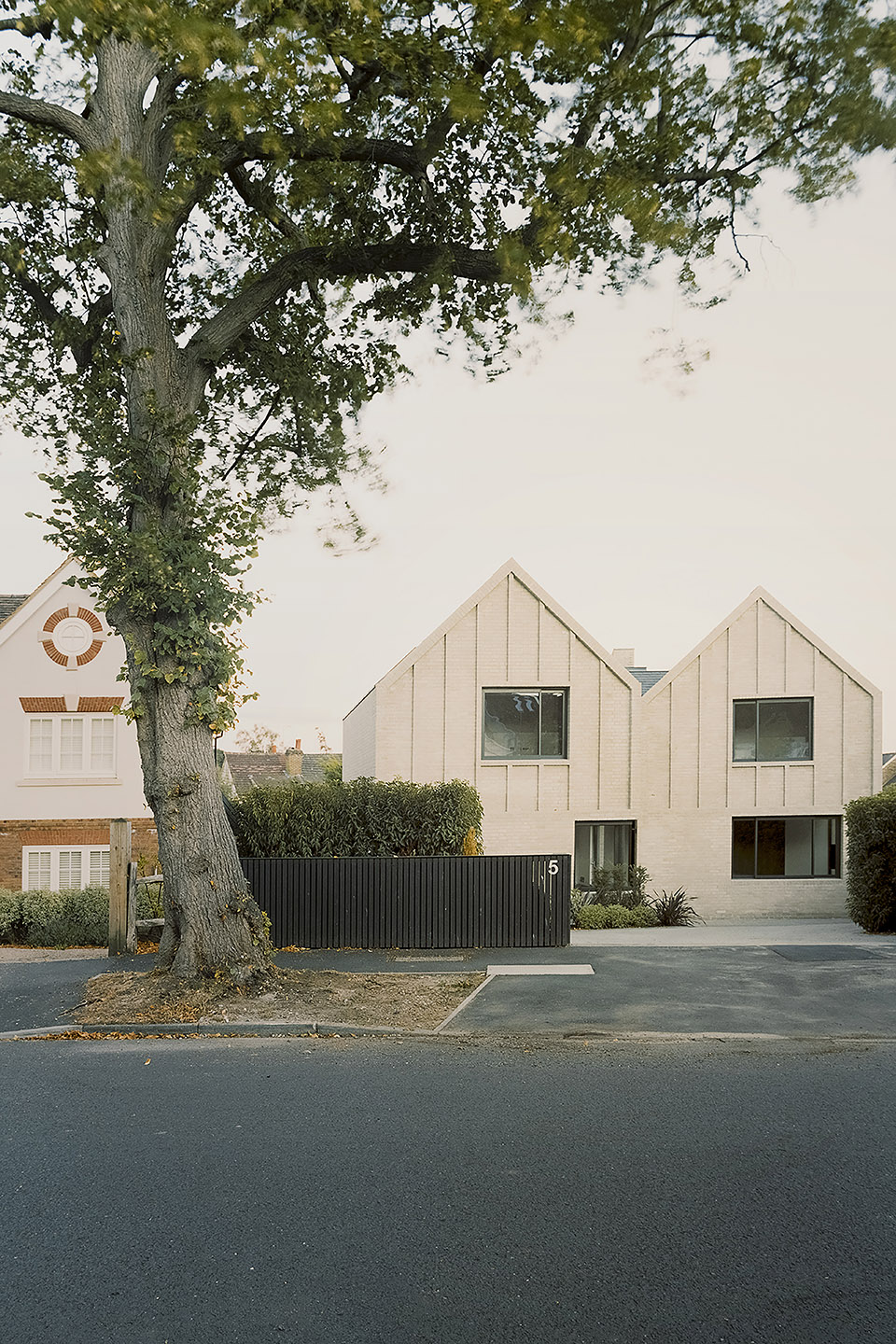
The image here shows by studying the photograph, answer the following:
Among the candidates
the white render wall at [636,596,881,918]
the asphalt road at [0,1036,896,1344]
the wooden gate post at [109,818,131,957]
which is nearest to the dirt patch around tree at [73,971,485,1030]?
the asphalt road at [0,1036,896,1344]

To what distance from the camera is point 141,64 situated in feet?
38.0

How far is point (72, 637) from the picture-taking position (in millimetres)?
24438

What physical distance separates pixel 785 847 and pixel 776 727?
113 inches

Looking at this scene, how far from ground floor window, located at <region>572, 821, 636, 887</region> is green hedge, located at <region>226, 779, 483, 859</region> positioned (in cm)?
817

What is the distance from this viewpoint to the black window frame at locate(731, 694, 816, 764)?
81.5ft

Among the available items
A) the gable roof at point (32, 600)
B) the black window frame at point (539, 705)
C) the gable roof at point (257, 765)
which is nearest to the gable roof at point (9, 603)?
the gable roof at point (32, 600)

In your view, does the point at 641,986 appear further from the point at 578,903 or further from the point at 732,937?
the point at 578,903

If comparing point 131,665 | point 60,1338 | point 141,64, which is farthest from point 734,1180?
point 141,64

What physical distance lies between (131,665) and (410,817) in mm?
5989

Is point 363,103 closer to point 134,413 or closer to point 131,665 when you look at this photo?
point 134,413

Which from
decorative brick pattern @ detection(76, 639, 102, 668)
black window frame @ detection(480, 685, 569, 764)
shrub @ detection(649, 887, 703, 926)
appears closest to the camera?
shrub @ detection(649, 887, 703, 926)

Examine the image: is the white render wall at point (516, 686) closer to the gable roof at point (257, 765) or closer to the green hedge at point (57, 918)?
the green hedge at point (57, 918)

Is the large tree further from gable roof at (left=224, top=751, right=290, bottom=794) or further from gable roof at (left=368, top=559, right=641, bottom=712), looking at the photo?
gable roof at (left=224, top=751, right=290, bottom=794)

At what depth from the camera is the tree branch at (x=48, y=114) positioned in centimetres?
1142
